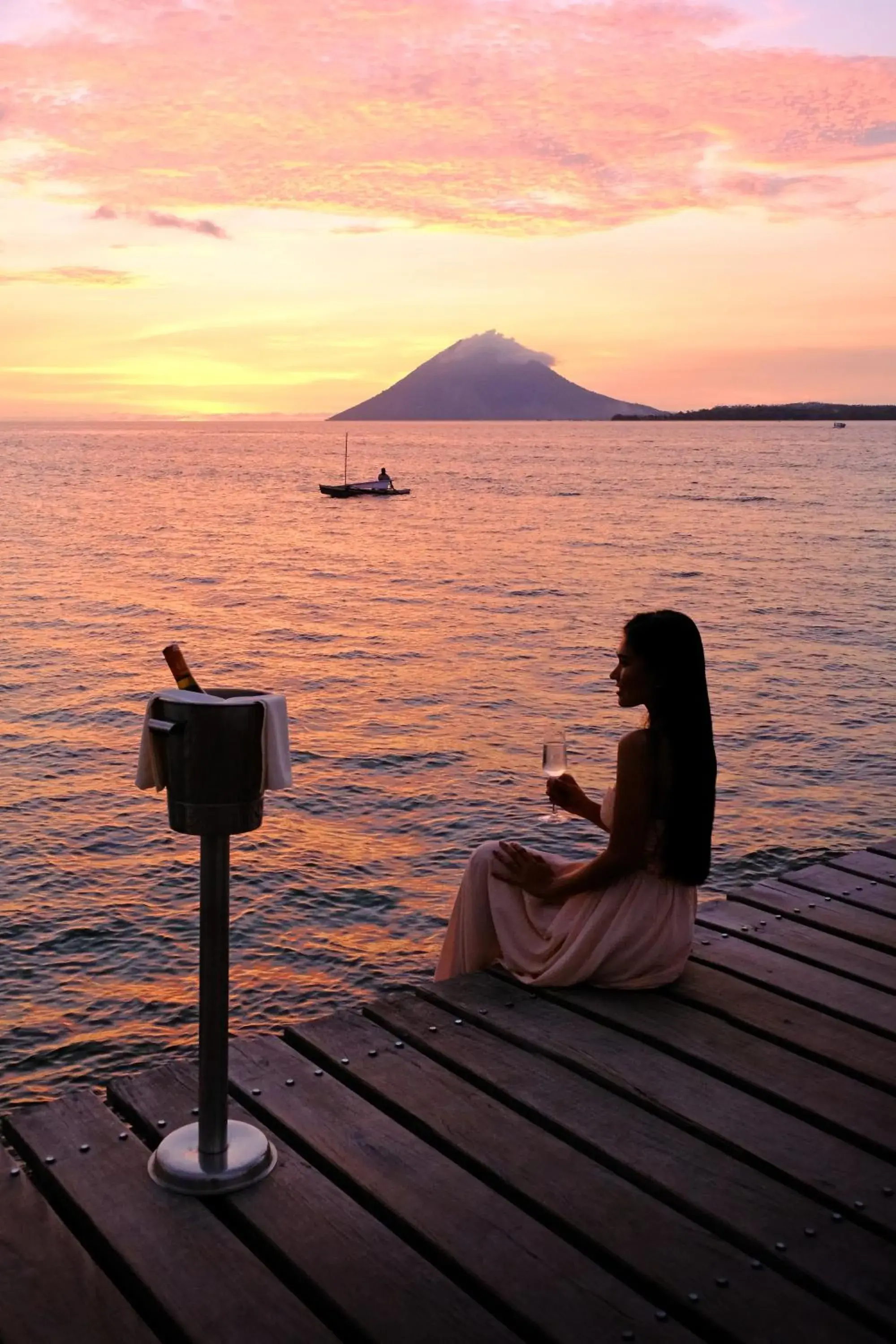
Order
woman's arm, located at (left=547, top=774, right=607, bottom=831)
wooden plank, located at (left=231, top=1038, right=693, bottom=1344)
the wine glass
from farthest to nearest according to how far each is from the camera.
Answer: the wine glass, woman's arm, located at (left=547, top=774, right=607, bottom=831), wooden plank, located at (left=231, top=1038, right=693, bottom=1344)

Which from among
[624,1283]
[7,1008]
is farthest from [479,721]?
[624,1283]

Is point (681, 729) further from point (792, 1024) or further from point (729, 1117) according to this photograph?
point (729, 1117)

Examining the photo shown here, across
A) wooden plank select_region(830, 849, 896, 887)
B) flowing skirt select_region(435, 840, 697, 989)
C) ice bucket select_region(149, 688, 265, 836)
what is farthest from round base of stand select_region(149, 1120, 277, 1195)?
wooden plank select_region(830, 849, 896, 887)

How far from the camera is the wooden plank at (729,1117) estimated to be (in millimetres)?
3895

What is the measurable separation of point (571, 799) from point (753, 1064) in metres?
Result: 1.37

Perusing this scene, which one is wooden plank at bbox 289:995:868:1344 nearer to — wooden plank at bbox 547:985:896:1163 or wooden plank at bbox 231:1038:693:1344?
wooden plank at bbox 231:1038:693:1344

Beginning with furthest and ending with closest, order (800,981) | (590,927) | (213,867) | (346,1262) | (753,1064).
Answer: (800,981), (590,927), (753,1064), (213,867), (346,1262)

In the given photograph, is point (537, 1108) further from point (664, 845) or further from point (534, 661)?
point (534, 661)

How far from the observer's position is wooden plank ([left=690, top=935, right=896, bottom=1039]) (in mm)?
5172

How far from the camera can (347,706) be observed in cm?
1789

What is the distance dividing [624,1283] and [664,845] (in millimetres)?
1928

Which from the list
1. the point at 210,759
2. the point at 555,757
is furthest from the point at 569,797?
the point at 210,759

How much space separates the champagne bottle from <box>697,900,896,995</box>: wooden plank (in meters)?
3.24

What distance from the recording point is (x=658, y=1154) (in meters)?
4.07
